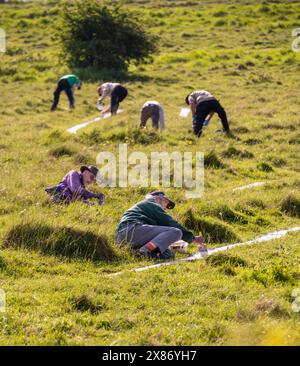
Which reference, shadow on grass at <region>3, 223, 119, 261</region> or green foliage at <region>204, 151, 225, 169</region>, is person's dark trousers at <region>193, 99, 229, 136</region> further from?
shadow on grass at <region>3, 223, 119, 261</region>

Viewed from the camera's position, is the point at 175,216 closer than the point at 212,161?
Yes

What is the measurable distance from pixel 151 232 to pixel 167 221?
0.39 metres

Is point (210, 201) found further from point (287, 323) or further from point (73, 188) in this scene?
point (287, 323)

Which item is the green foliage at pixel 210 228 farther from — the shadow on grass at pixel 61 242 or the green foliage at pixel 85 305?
the green foliage at pixel 85 305

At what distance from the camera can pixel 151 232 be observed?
30.1ft

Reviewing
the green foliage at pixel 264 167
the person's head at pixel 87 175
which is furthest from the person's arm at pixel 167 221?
the green foliage at pixel 264 167

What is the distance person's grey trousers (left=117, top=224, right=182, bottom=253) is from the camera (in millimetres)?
9078

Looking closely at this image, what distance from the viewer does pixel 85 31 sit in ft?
111

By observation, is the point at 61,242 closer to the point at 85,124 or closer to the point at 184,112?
the point at 85,124

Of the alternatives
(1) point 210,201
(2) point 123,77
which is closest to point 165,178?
(1) point 210,201

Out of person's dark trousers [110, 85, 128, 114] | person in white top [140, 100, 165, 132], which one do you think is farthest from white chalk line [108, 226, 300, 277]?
person's dark trousers [110, 85, 128, 114]

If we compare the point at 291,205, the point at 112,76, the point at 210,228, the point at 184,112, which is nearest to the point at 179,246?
the point at 210,228

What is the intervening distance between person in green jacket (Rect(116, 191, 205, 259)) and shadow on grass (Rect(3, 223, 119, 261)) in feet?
1.38

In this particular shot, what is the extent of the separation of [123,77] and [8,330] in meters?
26.2
